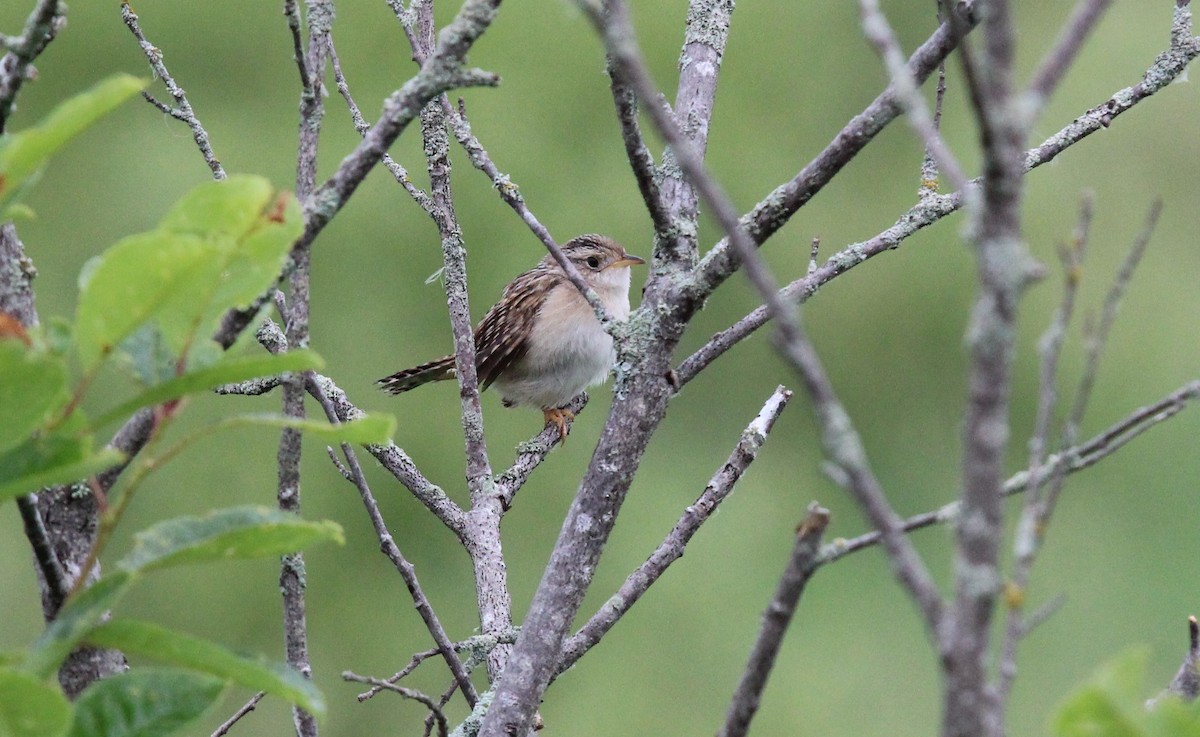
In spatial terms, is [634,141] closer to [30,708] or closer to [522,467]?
[30,708]

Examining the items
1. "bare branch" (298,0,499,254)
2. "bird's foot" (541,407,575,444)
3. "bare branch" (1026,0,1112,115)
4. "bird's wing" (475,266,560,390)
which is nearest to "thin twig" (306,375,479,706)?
"bare branch" (298,0,499,254)

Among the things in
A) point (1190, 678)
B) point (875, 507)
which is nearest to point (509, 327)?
point (1190, 678)

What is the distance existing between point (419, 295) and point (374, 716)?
2.18 m

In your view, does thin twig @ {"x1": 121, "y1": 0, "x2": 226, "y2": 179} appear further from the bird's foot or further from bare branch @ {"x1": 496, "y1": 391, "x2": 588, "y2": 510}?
the bird's foot

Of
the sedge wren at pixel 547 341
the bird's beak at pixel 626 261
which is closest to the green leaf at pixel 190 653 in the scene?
the sedge wren at pixel 547 341

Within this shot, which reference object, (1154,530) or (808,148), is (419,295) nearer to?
(808,148)

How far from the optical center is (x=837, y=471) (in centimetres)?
82

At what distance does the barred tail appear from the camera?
474 centimetres

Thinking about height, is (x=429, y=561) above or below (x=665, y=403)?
above

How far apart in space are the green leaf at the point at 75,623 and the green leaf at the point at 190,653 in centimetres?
2

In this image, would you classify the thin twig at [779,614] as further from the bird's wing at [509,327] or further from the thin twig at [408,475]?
the bird's wing at [509,327]

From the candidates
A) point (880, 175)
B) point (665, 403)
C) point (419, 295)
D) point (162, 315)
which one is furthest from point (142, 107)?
point (162, 315)

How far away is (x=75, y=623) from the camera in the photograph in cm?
83

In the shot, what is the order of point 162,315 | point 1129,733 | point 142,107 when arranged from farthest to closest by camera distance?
1. point 142,107
2. point 162,315
3. point 1129,733
